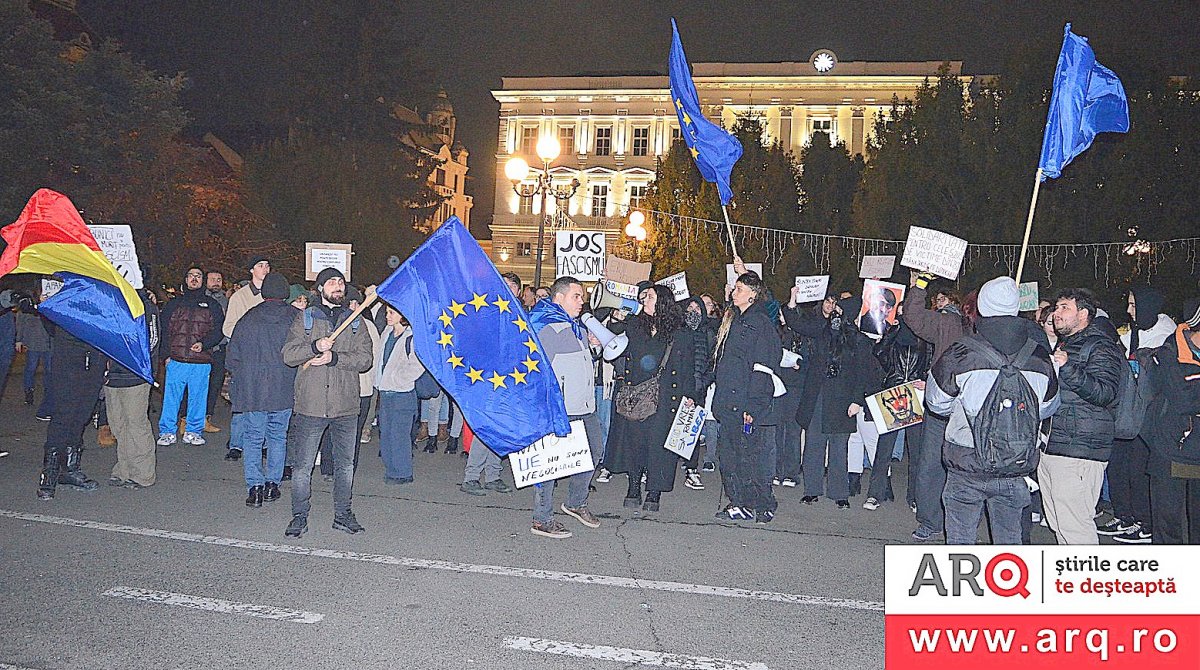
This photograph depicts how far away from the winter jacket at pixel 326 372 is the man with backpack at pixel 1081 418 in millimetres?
4644

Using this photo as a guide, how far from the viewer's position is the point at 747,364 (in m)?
7.92

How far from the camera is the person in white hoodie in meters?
8.01

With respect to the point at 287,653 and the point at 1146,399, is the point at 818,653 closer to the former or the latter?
the point at 287,653

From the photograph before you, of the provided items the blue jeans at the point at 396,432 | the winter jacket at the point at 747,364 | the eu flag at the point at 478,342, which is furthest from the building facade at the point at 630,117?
the eu flag at the point at 478,342

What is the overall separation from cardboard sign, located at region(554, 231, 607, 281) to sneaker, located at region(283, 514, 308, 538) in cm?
549

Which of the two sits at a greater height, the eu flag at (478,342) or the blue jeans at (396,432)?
the eu flag at (478,342)

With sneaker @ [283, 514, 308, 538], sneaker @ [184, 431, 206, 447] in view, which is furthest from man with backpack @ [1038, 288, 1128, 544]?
sneaker @ [184, 431, 206, 447]

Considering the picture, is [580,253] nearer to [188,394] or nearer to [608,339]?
[608,339]

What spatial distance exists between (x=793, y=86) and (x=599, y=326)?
233 ft

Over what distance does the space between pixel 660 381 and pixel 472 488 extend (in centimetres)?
211

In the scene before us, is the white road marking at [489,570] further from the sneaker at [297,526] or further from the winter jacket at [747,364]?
the winter jacket at [747,364]

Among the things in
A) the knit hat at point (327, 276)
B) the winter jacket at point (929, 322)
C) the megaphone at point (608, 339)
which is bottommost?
the megaphone at point (608, 339)

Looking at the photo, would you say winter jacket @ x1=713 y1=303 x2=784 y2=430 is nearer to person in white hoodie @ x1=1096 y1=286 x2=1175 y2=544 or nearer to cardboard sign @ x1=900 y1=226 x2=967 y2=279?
cardboard sign @ x1=900 y1=226 x2=967 y2=279

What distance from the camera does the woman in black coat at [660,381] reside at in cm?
820
